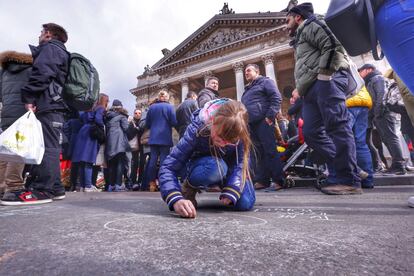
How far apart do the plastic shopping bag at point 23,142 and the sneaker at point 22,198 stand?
442mm

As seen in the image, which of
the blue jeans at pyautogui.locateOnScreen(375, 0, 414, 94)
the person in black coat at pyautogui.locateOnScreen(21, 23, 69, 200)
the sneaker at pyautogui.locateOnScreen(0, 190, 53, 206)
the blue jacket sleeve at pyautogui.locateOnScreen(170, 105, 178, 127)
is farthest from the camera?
the blue jacket sleeve at pyautogui.locateOnScreen(170, 105, 178, 127)

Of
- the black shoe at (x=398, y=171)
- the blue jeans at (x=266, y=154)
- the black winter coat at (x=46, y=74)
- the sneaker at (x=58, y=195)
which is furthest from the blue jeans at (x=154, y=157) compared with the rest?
the black shoe at (x=398, y=171)

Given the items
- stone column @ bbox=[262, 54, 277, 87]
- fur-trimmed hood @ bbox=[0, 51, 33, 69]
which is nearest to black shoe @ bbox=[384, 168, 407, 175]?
fur-trimmed hood @ bbox=[0, 51, 33, 69]

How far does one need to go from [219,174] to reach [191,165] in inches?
9.1

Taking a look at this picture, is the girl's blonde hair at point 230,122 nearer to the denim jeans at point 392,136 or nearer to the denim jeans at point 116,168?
the denim jeans at point 116,168

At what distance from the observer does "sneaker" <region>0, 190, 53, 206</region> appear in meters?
2.35

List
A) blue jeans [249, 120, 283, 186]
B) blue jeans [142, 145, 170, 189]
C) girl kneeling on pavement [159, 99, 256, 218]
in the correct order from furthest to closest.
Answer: blue jeans [142, 145, 170, 189]
blue jeans [249, 120, 283, 186]
girl kneeling on pavement [159, 99, 256, 218]

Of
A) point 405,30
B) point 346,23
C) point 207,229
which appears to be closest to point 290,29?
point 346,23

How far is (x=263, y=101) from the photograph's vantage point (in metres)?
3.95

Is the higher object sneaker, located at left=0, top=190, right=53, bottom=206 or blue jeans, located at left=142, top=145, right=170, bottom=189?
blue jeans, located at left=142, top=145, right=170, bottom=189

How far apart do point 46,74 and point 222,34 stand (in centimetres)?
2158

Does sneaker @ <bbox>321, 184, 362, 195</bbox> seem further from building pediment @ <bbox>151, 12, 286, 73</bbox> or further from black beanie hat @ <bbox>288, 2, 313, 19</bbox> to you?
building pediment @ <bbox>151, 12, 286, 73</bbox>

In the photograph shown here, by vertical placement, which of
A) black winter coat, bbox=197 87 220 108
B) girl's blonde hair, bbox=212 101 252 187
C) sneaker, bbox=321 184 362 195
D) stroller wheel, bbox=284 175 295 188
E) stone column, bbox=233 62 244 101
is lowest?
sneaker, bbox=321 184 362 195

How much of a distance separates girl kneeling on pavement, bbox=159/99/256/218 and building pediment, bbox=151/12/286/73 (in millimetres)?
18894
